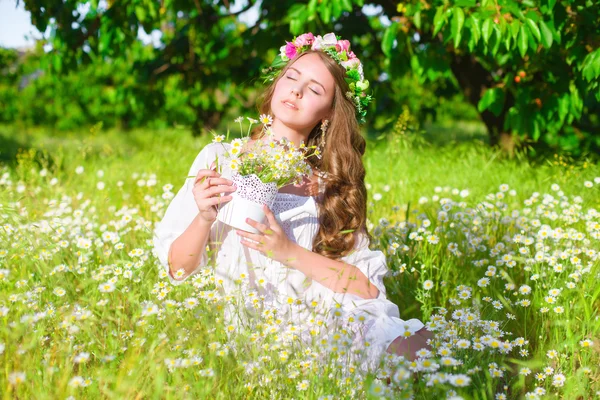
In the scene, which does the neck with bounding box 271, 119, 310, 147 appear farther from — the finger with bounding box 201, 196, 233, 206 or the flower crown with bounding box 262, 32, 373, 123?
the finger with bounding box 201, 196, 233, 206

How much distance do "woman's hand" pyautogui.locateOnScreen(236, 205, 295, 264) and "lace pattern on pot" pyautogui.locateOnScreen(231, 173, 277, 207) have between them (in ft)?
0.18

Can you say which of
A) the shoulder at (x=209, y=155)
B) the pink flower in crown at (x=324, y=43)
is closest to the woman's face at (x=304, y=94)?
the pink flower in crown at (x=324, y=43)

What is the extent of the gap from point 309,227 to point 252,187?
57cm

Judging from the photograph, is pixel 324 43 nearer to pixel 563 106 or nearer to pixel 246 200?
pixel 246 200

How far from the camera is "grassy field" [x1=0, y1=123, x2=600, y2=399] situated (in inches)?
70.4

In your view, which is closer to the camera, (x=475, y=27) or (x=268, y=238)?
(x=268, y=238)

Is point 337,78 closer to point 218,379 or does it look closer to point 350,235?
point 350,235

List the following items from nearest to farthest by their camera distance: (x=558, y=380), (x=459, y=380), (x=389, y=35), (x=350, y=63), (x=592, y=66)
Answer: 1. (x=459, y=380)
2. (x=558, y=380)
3. (x=350, y=63)
4. (x=592, y=66)
5. (x=389, y=35)

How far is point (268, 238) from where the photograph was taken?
7.52 ft

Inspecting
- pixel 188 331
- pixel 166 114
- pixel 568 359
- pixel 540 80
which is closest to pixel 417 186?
pixel 540 80

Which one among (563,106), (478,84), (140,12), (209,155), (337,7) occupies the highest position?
(337,7)

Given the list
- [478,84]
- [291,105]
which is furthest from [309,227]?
[478,84]

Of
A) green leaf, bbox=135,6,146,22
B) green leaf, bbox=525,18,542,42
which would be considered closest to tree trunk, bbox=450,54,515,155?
green leaf, bbox=525,18,542,42

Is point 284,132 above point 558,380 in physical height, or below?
above
